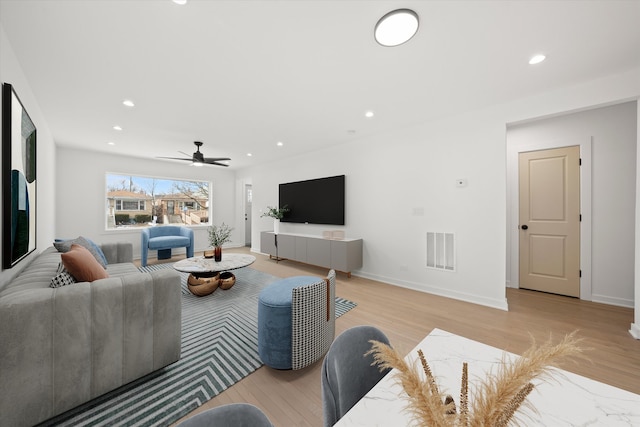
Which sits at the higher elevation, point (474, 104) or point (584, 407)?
point (474, 104)

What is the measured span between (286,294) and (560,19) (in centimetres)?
284

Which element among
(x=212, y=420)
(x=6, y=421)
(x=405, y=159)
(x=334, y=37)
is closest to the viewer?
(x=212, y=420)

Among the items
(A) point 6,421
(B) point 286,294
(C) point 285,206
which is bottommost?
(A) point 6,421

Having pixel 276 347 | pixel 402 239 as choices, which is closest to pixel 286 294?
pixel 276 347

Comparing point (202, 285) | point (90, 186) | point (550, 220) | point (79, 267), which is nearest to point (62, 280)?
point (79, 267)

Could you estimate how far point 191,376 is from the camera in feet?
5.84

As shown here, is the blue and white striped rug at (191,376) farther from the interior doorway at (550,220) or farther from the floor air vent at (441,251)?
the interior doorway at (550,220)

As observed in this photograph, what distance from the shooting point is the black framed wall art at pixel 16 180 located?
1713mm

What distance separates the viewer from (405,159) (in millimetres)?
3775

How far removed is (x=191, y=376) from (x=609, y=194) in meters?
4.94

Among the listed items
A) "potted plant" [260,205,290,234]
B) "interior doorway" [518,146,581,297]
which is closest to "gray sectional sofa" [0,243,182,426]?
"potted plant" [260,205,290,234]

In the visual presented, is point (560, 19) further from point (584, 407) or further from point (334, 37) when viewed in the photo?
point (584, 407)

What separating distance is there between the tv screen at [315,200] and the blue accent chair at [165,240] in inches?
84.9

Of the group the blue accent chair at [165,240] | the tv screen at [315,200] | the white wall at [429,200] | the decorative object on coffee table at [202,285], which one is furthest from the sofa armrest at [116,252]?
the white wall at [429,200]
